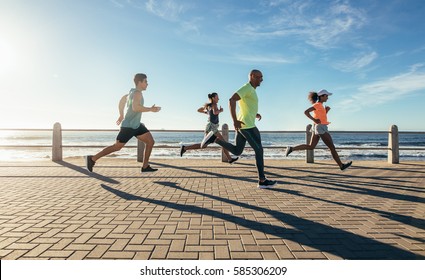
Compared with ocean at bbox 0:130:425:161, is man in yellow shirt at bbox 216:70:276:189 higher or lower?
higher

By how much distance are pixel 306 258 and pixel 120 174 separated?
5.55 metres

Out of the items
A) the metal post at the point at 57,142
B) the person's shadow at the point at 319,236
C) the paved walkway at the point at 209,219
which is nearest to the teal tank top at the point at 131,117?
the paved walkway at the point at 209,219

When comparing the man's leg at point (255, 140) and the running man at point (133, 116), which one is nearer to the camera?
the man's leg at point (255, 140)

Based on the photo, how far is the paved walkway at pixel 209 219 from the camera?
248 cm

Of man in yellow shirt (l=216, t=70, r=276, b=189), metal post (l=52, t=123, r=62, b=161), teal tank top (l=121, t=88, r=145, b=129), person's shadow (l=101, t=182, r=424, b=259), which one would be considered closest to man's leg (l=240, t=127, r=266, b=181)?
man in yellow shirt (l=216, t=70, r=276, b=189)

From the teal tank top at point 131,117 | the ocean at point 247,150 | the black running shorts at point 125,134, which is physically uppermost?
the teal tank top at point 131,117

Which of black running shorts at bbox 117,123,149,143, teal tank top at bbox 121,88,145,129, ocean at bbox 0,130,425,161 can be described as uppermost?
teal tank top at bbox 121,88,145,129

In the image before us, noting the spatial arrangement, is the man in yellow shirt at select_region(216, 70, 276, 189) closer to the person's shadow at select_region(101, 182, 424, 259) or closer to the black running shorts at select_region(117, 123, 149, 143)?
the person's shadow at select_region(101, 182, 424, 259)

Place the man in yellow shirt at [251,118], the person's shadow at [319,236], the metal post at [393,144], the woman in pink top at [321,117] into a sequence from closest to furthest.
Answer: the person's shadow at [319,236], the man in yellow shirt at [251,118], the woman in pink top at [321,117], the metal post at [393,144]

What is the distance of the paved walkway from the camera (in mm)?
2479

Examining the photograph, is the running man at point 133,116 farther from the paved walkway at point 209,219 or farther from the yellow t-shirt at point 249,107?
the yellow t-shirt at point 249,107

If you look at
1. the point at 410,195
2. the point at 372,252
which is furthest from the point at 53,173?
the point at 410,195

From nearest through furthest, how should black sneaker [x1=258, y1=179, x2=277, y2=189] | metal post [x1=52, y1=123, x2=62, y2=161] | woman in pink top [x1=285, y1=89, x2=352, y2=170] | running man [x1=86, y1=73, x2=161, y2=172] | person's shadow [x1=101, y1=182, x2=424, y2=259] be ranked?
1. person's shadow [x1=101, y1=182, x2=424, y2=259]
2. black sneaker [x1=258, y1=179, x2=277, y2=189]
3. running man [x1=86, y1=73, x2=161, y2=172]
4. woman in pink top [x1=285, y1=89, x2=352, y2=170]
5. metal post [x1=52, y1=123, x2=62, y2=161]

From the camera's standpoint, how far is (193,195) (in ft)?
15.5
